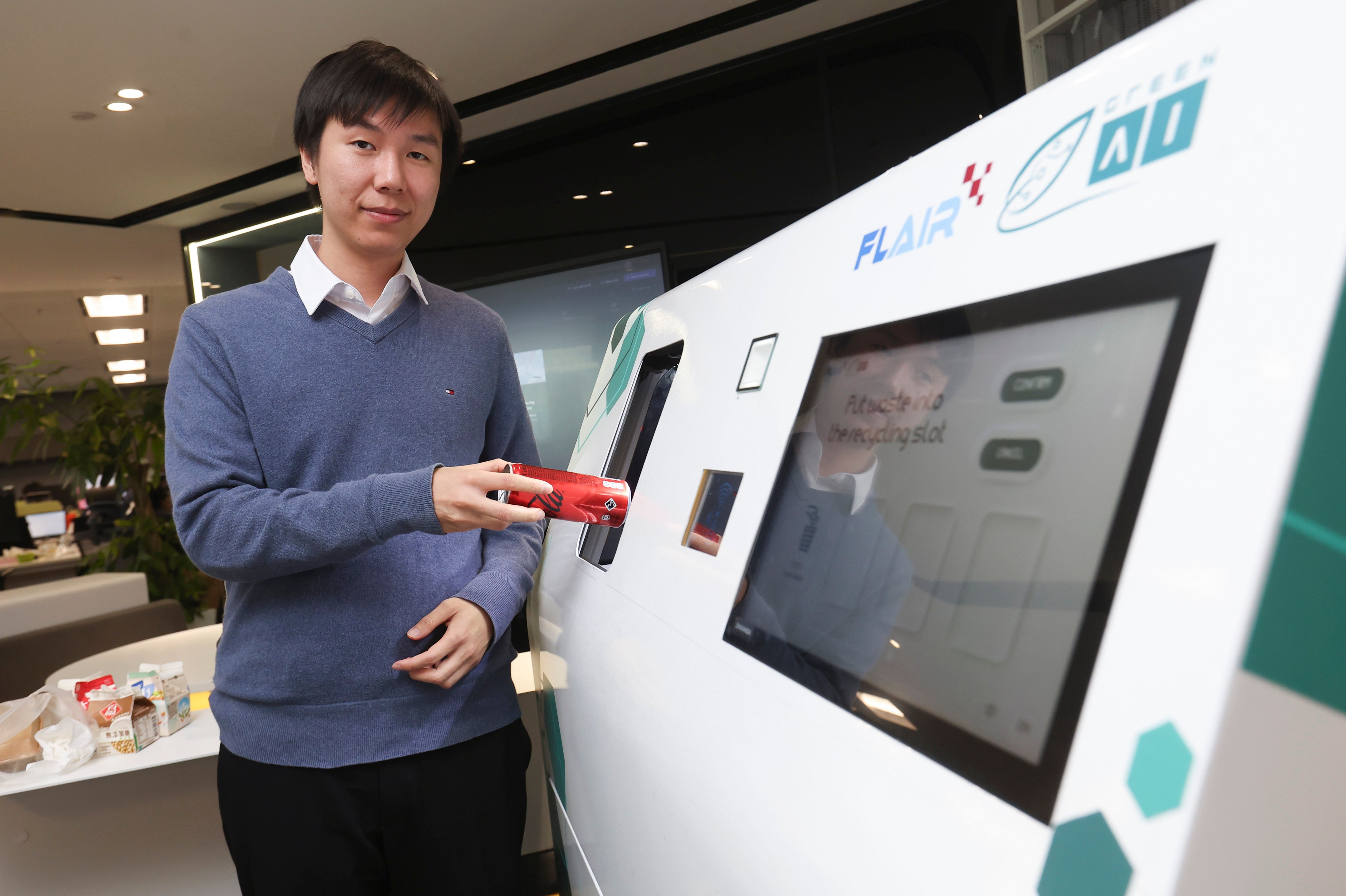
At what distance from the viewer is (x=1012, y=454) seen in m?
0.45

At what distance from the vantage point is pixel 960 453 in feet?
1.58

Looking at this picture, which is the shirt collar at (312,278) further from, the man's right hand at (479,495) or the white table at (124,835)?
the white table at (124,835)

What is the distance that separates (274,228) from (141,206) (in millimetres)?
708

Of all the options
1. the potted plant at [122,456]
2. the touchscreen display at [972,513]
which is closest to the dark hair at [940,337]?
the touchscreen display at [972,513]

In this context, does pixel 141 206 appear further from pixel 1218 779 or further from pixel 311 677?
pixel 1218 779

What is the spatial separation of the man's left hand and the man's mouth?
46 cm

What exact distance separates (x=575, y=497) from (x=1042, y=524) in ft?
1.69

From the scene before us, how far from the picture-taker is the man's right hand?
33.3 inches

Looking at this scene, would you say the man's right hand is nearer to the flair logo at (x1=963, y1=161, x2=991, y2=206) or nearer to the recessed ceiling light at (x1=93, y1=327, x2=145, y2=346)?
the flair logo at (x1=963, y1=161, x2=991, y2=206)

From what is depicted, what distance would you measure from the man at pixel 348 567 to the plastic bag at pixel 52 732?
20.4 inches

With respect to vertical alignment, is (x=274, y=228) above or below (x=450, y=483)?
above

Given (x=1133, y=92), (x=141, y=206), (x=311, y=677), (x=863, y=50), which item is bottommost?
(x=311, y=677)

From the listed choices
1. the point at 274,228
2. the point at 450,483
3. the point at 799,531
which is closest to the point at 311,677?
the point at 450,483

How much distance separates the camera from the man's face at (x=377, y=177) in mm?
1053
